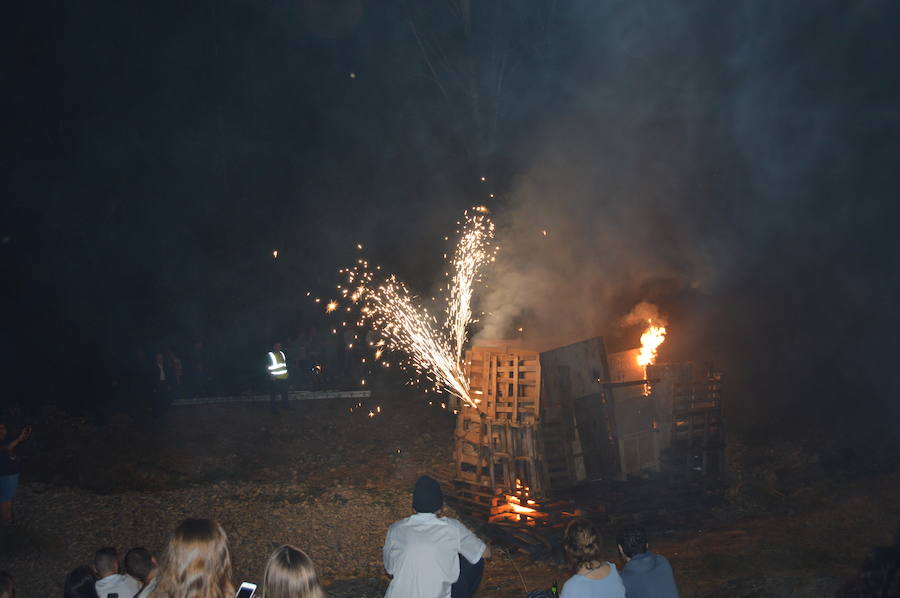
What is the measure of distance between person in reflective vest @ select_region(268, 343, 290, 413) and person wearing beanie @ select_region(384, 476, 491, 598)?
11.9 m

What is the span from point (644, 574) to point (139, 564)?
3805 mm

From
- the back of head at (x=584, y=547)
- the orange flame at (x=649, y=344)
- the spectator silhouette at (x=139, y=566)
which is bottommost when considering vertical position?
the spectator silhouette at (x=139, y=566)

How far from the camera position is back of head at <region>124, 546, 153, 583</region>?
494 centimetres

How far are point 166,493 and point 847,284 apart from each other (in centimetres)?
1982

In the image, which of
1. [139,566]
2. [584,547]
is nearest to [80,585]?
[139,566]

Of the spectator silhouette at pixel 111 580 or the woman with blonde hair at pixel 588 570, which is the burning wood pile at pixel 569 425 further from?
the woman with blonde hair at pixel 588 570

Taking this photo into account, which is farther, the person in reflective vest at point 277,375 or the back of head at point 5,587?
the person in reflective vest at point 277,375

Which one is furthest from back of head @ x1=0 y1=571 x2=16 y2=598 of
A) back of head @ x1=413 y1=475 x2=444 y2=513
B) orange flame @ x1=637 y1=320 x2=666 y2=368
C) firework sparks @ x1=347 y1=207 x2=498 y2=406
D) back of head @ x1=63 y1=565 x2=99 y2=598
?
orange flame @ x1=637 y1=320 x2=666 y2=368

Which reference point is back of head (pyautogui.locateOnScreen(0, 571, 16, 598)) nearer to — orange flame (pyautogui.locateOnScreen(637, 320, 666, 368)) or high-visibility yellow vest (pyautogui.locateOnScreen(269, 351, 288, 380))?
high-visibility yellow vest (pyautogui.locateOnScreen(269, 351, 288, 380))

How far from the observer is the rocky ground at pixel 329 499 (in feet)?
28.4

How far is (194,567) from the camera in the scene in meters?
3.15

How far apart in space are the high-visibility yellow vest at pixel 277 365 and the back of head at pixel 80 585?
1066 centimetres

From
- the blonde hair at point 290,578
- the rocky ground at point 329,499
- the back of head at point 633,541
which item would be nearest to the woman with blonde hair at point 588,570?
the back of head at point 633,541

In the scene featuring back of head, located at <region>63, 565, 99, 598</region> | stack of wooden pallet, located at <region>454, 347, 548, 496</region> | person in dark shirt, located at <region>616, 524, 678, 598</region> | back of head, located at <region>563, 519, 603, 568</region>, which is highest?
stack of wooden pallet, located at <region>454, 347, 548, 496</region>
